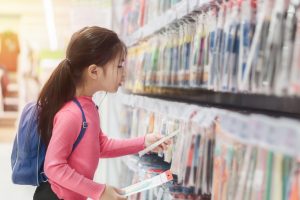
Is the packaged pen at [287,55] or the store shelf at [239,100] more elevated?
the packaged pen at [287,55]

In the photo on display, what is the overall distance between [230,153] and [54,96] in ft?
2.81

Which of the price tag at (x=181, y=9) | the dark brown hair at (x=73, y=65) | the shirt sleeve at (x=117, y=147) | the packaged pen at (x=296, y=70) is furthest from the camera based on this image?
the shirt sleeve at (x=117, y=147)

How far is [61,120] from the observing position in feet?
5.24

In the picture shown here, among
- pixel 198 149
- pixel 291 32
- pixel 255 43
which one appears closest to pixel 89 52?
pixel 198 149

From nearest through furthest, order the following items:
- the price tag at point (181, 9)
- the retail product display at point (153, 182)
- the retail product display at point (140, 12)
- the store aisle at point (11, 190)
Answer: the retail product display at point (153, 182)
the price tag at point (181, 9)
the retail product display at point (140, 12)
the store aisle at point (11, 190)

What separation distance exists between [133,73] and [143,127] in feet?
1.94

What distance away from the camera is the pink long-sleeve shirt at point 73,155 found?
1.56 metres

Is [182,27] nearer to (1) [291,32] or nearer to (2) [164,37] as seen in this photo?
(2) [164,37]

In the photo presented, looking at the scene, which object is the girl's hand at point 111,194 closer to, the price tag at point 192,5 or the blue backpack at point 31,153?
the blue backpack at point 31,153

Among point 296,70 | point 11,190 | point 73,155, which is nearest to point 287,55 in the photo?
point 296,70

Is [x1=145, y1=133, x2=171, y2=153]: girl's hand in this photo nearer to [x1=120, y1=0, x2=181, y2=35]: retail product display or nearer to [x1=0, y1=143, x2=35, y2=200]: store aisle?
[x1=120, y1=0, x2=181, y2=35]: retail product display

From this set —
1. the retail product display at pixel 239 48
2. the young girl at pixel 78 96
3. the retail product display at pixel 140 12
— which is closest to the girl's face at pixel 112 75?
the young girl at pixel 78 96

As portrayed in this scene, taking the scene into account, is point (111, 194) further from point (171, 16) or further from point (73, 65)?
point (171, 16)

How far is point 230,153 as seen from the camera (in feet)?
3.48
